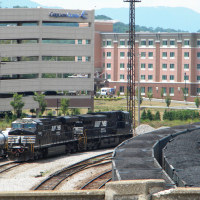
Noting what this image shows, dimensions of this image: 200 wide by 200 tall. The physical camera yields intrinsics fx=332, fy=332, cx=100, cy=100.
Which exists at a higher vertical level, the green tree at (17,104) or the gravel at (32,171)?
the green tree at (17,104)

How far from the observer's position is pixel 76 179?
24.0 m

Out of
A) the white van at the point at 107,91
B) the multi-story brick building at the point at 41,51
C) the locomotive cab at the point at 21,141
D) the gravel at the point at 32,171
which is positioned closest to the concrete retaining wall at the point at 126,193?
the gravel at the point at 32,171

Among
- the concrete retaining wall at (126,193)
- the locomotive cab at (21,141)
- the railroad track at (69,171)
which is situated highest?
the concrete retaining wall at (126,193)

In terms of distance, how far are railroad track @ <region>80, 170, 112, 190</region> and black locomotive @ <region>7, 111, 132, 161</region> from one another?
7367 millimetres

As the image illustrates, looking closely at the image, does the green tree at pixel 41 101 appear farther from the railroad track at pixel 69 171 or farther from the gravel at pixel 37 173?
the railroad track at pixel 69 171

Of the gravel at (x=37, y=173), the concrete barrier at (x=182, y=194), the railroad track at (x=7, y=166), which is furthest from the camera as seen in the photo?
the railroad track at (x=7, y=166)

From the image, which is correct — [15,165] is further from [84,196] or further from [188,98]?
[188,98]

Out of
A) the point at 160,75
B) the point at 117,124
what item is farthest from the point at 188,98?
the point at 117,124

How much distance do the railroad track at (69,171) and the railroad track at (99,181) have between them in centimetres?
212

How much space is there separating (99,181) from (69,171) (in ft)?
13.2

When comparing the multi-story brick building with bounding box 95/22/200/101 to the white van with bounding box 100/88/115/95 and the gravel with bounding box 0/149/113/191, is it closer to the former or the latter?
the white van with bounding box 100/88/115/95

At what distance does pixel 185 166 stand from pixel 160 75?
8596cm

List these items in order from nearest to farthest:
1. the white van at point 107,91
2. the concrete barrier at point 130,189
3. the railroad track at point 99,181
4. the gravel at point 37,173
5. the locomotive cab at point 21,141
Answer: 1. the concrete barrier at point 130,189
2. the railroad track at point 99,181
3. the gravel at point 37,173
4. the locomotive cab at point 21,141
5. the white van at point 107,91

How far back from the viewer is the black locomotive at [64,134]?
2869cm
